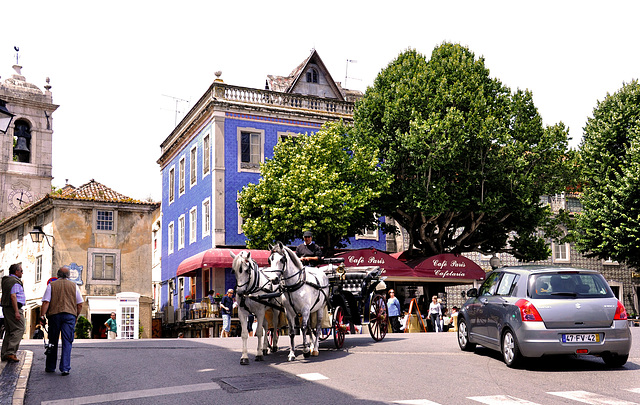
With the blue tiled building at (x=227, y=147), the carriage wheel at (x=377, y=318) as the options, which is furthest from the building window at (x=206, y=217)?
the carriage wheel at (x=377, y=318)

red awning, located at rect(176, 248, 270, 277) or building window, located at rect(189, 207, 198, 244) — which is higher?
building window, located at rect(189, 207, 198, 244)

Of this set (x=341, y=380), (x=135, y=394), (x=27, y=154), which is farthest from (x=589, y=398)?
(x=27, y=154)

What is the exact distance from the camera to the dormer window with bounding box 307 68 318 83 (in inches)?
1598

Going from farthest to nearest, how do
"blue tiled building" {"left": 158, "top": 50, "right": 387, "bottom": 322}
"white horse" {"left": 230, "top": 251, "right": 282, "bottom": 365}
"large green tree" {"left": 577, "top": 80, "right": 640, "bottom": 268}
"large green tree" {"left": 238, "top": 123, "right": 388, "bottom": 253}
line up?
"blue tiled building" {"left": 158, "top": 50, "right": 387, "bottom": 322}
"large green tree" {"left": 577, "top": 80, "right": 640, "bottom": 268}
"large green tree" {"left": 238, "top": 123, "right": 388, "bottom": 253}
"white horse" {"left": 230, "top": 251, "right": 282, "bottom": 365}

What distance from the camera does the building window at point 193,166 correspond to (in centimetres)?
3877

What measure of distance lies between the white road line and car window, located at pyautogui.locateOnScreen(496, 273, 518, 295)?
3.24m

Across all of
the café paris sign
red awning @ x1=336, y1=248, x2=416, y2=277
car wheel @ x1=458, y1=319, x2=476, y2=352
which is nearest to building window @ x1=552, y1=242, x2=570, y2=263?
the café paris sign

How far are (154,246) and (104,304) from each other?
519 inches

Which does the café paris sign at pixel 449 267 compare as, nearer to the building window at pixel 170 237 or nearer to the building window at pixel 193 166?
the building window at pixel 193 166

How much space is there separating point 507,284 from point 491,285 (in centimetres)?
83

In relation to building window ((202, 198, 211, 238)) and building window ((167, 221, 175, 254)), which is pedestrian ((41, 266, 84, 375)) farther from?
building window ((167, 221, 175, 254))

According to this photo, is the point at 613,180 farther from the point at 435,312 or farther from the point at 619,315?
the point at 619,315

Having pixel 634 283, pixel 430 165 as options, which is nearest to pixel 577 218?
pixel 430 165

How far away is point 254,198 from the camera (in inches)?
1165
